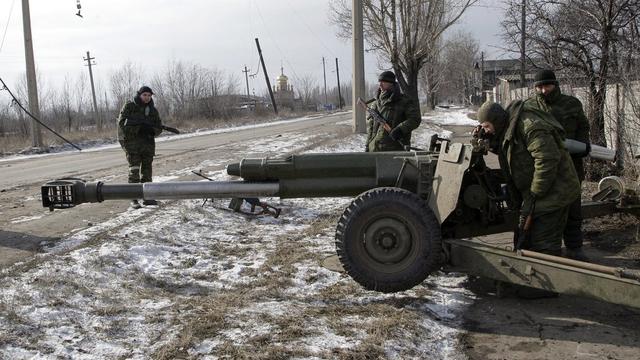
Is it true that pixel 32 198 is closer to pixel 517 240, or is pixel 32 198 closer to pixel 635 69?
pixel 517 240

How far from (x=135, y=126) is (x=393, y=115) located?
375 centimetres

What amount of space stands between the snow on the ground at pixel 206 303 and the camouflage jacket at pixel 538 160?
1.03 meters

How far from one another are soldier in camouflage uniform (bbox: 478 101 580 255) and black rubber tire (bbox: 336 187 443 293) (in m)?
0.80

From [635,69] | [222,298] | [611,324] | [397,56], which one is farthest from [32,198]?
[397,56]

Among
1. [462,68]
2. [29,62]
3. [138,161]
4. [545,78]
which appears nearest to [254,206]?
[138,161]

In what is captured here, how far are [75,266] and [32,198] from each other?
4524 millimetres

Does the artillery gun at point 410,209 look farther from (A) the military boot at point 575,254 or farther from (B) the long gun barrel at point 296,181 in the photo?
(A) the military boot at point 575,254

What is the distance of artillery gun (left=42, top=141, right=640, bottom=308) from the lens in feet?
13.5

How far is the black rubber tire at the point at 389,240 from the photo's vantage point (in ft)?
14.4

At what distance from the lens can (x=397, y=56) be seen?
22859 mm

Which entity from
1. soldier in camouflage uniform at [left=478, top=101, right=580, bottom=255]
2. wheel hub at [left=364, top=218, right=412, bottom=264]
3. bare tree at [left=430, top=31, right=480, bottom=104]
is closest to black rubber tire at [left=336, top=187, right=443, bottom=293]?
wheel hub at [left=364, top=218, right=412, bottom=264]

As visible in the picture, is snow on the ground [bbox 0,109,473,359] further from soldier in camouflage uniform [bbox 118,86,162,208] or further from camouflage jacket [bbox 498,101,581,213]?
soldier in camouflage uniform [bbox 118,86,162,208]

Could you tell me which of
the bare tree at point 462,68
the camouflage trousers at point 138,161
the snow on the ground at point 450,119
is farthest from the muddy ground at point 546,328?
the bare tree at point 462,68

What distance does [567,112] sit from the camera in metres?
5.89
